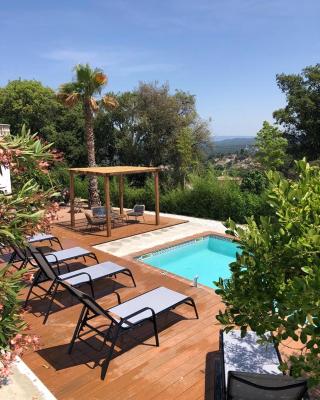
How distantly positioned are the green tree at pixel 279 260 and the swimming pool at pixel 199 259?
7.38m

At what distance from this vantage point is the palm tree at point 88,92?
16.5 meters

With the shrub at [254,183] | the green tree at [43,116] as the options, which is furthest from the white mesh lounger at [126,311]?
the green tree at [43,116]

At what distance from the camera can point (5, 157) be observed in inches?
110

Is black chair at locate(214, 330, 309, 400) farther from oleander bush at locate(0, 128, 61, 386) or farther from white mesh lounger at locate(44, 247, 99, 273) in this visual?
white mesh lounger at locate(44, 247, 99, 273)

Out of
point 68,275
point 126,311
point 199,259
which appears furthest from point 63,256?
point 199,259

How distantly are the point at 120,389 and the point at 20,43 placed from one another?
1832cm

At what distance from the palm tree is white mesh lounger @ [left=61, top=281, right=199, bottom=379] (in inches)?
481

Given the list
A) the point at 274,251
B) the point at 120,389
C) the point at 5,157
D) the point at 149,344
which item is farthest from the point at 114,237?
the point at 274,251

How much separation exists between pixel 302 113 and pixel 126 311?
26928 millimetres

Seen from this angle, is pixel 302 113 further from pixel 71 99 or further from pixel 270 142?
pixel 71 99

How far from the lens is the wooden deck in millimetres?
4113

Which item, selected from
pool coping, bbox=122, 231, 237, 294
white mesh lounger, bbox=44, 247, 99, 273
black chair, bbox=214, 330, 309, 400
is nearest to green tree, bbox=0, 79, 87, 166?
pool coping, bbox=122, 231, 237, 294

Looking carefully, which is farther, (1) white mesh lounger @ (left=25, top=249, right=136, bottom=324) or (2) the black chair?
(1) white mesh lounger @ (left=25, top=249, right=136, bottom=324)

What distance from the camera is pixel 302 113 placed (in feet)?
90.2
